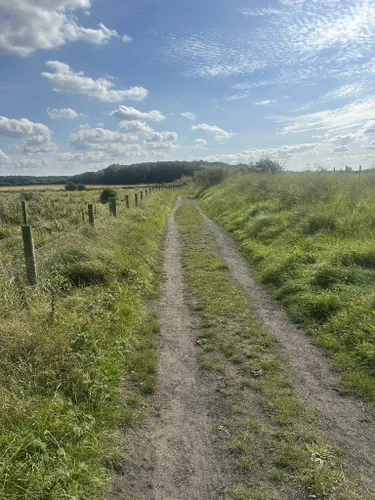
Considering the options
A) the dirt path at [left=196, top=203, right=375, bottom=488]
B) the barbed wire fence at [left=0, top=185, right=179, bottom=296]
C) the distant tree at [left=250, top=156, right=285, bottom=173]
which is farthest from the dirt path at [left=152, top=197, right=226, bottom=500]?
the distant tree at [left=250, top=156, right=285, bottom=173]

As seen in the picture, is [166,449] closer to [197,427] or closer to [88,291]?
[197,427]

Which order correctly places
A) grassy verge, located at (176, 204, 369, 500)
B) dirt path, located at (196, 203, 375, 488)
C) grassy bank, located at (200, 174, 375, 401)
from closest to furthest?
grassy verge, located at (176, 204, 369, 500) → dirt path, located at (196, 203, 375, 488) → grassy bank, located at (200, 174, 375, 401)

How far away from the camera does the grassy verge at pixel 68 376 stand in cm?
294

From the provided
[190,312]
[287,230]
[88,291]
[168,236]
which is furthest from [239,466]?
[168,236]

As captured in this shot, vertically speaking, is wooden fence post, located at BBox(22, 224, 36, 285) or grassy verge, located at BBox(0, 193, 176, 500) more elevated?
wooden fence post, located at BBox(22, 224, 36, 285)

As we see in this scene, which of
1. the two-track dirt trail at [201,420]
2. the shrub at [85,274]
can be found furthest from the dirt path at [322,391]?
the shrub at [85,274]

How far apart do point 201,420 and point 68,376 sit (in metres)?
1.55

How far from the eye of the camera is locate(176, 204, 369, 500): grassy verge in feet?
9.60

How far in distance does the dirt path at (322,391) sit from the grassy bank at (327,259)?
21 centimetres

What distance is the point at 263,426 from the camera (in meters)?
3.62

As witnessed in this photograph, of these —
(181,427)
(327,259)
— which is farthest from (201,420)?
(327,259)

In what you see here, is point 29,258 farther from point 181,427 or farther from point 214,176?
point 214,176

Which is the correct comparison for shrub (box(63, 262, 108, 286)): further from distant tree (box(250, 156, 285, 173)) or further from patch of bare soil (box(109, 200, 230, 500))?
distant tree (box(250, 156, 285, 173))

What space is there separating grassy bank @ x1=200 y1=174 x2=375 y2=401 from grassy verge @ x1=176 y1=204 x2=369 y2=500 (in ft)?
2.93
